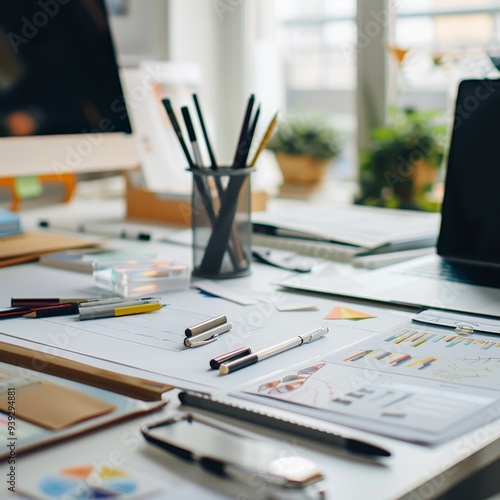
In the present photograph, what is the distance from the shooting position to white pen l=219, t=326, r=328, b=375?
0.78 metres

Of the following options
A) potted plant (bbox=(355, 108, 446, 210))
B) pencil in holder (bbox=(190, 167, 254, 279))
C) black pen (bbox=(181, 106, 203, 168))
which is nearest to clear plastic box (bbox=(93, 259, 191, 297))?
pencil in holder (bbox=(190, 167, 254, 279))

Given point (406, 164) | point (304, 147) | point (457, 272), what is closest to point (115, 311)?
point (457, 272)

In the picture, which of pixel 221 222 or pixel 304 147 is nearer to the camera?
pixel 221 222

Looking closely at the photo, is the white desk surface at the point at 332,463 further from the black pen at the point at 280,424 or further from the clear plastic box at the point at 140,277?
the clear plastic box at the point at 140,277

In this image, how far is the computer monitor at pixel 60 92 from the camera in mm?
1327

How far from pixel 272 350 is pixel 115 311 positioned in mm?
238

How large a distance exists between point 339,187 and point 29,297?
130 centimetres

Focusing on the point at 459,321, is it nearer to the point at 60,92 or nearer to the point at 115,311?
the point at 115,311

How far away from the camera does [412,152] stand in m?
1.82

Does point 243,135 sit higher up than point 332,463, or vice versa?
point 243,135

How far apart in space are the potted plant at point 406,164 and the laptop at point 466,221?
0.60 m

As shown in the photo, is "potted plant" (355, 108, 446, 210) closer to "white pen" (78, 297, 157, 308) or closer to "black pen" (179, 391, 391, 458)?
"white pen" (78, 297, 157, 308)

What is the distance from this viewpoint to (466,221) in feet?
3.88

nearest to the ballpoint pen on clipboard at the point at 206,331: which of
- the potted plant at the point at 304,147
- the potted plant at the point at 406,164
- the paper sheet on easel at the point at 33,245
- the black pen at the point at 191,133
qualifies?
the black pen at the point at 191,133
